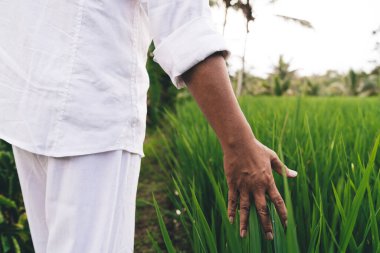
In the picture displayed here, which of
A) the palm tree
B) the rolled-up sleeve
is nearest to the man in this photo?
the rolled-up sleeve

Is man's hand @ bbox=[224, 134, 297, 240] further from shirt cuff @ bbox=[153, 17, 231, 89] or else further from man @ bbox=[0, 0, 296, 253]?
shirt cuff @ bbox=[153, 17, 231, 89]

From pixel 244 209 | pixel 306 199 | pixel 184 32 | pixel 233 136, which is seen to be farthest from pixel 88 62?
pixel 306 199

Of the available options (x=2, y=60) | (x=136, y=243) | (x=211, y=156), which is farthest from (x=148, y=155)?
(x=2, y=60)

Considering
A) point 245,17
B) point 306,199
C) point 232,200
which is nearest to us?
point 232,200

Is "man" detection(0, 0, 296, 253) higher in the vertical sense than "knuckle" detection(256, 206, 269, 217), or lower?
higher

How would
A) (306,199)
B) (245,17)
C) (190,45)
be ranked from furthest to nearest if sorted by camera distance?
(245,17)
(306,199)
(190,45)

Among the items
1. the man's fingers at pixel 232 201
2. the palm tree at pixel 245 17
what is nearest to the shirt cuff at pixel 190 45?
the man's fingers at pixel 232 201

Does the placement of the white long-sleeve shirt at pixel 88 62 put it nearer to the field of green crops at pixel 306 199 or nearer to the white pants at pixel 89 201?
the white pants at pixel 89 201

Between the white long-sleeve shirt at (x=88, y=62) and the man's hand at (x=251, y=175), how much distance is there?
0.50 feet

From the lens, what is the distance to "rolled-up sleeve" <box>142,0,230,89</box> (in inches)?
25.1

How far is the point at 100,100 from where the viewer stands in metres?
0.68

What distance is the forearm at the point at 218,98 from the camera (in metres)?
0.64

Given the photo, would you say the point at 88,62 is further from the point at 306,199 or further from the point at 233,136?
the point at 306,199

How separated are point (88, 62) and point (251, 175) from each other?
13.2 inches
